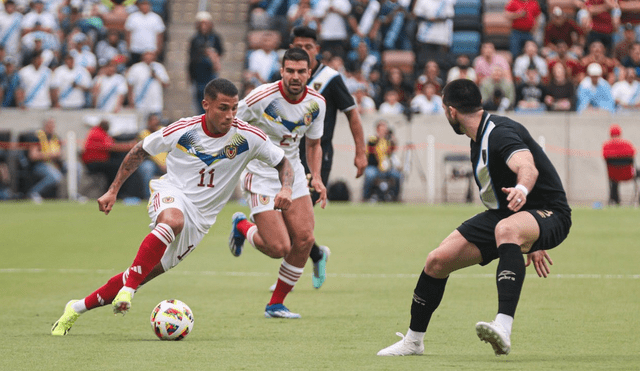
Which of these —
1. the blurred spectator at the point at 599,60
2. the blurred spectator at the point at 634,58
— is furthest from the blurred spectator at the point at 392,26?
the blurred spectator at the point at 634,58

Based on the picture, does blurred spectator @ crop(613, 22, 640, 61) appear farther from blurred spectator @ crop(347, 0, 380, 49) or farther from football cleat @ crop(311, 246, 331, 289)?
football cleat @ crop(311, 246, 331, 289)

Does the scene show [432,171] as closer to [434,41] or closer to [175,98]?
[434,41]

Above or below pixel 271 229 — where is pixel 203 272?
below

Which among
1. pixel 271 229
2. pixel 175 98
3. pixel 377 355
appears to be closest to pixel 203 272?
pixel 271 229

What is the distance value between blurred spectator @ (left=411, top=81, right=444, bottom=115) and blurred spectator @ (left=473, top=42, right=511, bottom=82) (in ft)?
3.55

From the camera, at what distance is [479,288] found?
1035 centimetres

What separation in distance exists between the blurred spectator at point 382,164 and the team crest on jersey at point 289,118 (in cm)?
1285

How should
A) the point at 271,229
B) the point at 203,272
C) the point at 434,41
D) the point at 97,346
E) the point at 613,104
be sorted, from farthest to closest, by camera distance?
1. the point at 434,41
2. the point at 613,104
3. the point at 203,272
4. the point at 271,229
5. the point at 97,346

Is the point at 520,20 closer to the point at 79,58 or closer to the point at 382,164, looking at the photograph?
the point at 382,164

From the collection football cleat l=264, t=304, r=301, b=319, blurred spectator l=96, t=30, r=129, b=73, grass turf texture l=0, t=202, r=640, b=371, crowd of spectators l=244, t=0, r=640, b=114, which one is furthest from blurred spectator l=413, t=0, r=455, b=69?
football cleat l=264, t=304, r=301, b=319

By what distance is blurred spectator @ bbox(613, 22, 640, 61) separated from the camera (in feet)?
79.3

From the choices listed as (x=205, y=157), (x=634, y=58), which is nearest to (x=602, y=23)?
(x=634, y=58)

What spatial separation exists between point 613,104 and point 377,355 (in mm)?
17670

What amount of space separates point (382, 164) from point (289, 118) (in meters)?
13.2
